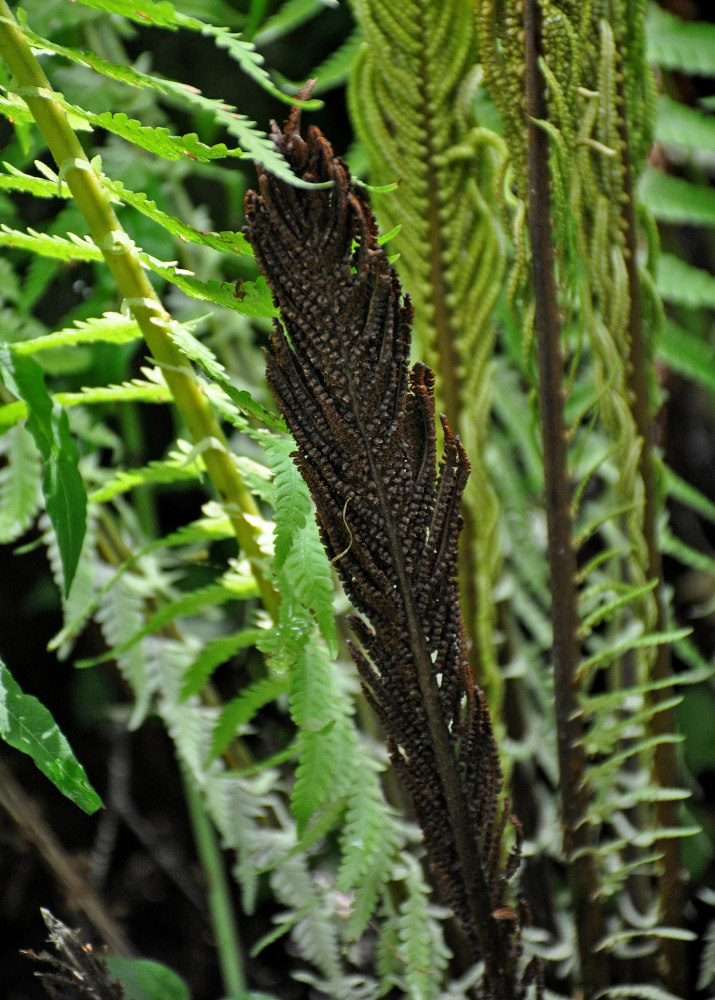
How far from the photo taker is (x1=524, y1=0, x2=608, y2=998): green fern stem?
49 centimetres

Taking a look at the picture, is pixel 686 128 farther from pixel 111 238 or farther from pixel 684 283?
pixel 111 238

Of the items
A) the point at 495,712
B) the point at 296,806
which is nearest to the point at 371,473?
the point at 296,806

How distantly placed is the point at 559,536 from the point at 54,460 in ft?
1.06

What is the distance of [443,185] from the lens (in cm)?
58

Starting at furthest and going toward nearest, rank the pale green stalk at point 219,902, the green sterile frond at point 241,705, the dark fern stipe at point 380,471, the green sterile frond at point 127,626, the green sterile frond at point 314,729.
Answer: the pale green stalk at point 219,902, the green sterile frond at point 127,626, the green sterile frond at point 241,705, the green sterile frond at point 314,729, the dark fern stipe at point 380,471

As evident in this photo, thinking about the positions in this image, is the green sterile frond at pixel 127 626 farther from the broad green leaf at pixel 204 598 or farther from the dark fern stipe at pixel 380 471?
the dark fern stipe at pixel 380 471

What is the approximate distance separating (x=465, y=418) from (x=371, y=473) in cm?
25

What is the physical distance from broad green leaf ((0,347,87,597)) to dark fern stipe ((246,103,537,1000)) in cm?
15

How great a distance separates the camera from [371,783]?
1.87 feet

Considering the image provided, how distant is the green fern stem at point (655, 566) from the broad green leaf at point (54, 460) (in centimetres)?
39

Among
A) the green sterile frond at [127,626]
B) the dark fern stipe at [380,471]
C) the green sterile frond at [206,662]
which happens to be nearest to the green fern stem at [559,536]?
the dark fern stipe at [380,471]

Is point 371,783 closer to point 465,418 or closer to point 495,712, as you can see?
point 495,712

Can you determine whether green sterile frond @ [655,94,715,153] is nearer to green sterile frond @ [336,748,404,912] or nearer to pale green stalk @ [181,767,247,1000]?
green sterile frond @ [336,748,404,912]

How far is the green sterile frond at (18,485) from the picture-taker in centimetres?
63
